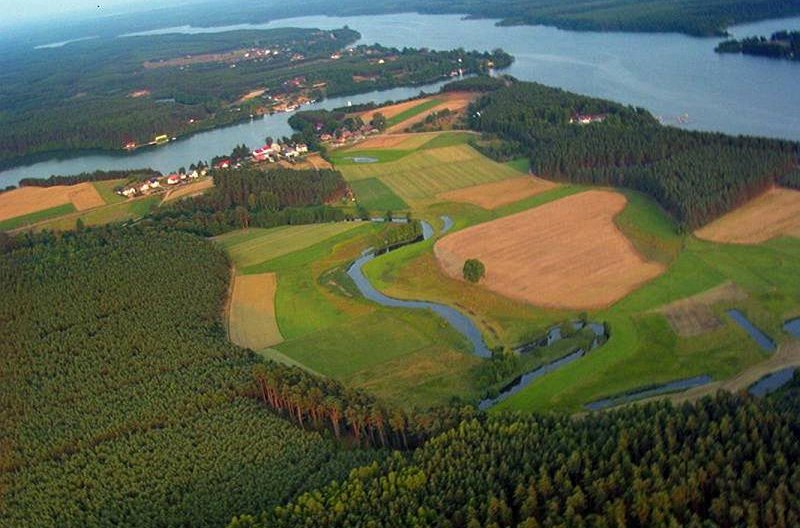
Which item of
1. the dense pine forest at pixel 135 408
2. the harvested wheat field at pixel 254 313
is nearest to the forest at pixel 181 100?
the dense pine forest at pixel 135 408

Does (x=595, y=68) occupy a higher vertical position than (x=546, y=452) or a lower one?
higher

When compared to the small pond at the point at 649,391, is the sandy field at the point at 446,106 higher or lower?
higher

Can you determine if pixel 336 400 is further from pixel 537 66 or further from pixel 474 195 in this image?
pixel 537 66

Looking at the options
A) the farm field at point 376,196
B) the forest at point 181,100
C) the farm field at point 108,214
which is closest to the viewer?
the farm field at point 376,196

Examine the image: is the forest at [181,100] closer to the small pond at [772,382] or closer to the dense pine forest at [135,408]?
the dense pine forest at [135,408]

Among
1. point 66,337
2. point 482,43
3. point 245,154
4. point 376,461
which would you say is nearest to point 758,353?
point 376,461

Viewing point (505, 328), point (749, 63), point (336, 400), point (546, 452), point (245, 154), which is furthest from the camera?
point (749, 63)

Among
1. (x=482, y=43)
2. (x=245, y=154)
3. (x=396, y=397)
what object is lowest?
(x=396, y=397)

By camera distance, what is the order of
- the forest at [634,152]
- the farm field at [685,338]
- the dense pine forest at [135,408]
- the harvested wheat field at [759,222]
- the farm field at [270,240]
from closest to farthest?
the dense pine forest at [135,408] → the farm field at [685,338] → the harvested wheat field at [759,222] → the forest at [634,152] → the farm field at [270,240]
